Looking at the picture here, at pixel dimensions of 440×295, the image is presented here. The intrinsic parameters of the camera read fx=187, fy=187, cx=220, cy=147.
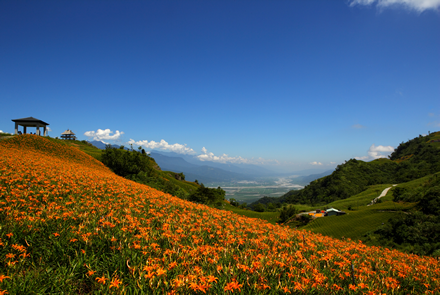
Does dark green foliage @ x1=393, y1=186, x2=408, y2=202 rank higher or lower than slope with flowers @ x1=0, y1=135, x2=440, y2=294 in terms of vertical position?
lower

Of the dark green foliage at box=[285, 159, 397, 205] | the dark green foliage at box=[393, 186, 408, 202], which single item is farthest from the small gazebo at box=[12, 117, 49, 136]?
the dark green foliage at box=[285, 159, 397, 205]

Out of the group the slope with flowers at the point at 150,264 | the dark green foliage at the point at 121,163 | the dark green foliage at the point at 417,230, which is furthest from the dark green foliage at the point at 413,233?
the dark green foliage at the point at 121,163

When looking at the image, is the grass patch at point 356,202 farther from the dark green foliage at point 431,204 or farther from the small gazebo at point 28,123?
the small gazebo at point 28,123

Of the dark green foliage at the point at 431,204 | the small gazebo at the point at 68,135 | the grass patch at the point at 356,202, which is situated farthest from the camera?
the small gazebo at the point at 68,135

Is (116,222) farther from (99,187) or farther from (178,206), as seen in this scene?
(99,187)

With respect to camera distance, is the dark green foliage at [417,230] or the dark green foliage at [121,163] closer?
the dark green foliage at [417,230]

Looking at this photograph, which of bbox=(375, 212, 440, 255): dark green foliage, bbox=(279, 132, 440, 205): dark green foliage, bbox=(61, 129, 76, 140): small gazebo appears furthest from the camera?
bbox=(279, 132, 440, 205): dark green foliage

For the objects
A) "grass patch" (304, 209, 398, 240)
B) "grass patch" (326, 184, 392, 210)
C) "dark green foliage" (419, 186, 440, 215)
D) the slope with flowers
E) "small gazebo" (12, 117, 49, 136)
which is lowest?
"grass patch" (326, 184, 392, 210)

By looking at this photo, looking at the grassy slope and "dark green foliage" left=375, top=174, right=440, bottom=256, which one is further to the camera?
the grassy slope

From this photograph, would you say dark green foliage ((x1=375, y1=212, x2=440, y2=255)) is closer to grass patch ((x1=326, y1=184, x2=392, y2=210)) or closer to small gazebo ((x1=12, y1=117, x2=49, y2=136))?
grass patch ((x1=326, y1=184, x2=392, y2=210))

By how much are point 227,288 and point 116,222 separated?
328 cm

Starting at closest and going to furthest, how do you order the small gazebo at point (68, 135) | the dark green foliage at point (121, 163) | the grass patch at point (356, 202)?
the dark green foliage at point (121, 163) < the grass patch at point (356, 202) < the small gazebo at point (68, 135)

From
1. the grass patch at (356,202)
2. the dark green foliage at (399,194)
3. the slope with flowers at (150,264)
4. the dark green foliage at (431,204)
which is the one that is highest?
the slope with flowers at (150,264)

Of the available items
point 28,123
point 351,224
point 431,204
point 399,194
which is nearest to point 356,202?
point 399,194
